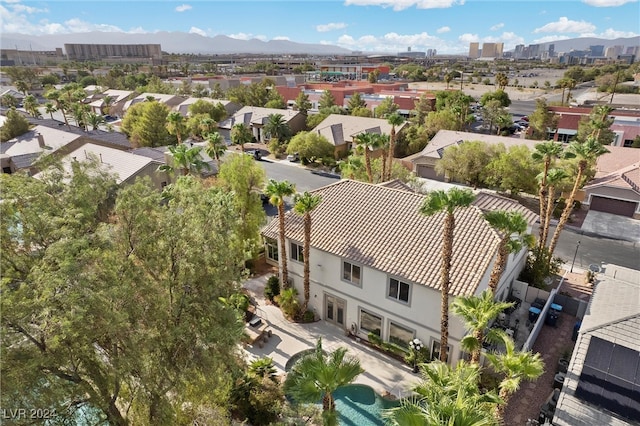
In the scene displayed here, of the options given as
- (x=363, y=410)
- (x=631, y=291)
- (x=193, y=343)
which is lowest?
(x=363, y=410)

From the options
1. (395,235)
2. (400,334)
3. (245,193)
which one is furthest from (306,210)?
(245,193)

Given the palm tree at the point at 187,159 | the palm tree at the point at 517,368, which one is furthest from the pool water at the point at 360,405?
the palm tree at the point at 187,159

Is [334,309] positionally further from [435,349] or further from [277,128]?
[277,128]

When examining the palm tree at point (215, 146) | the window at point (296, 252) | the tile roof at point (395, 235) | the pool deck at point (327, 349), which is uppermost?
the palm tree at point (215, 146)

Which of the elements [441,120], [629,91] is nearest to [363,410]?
[441,120]

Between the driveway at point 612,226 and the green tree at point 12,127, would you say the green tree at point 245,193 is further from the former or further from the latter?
the green tree at point 12,127

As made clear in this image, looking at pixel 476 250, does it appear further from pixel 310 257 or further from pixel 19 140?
pixel 19 140
